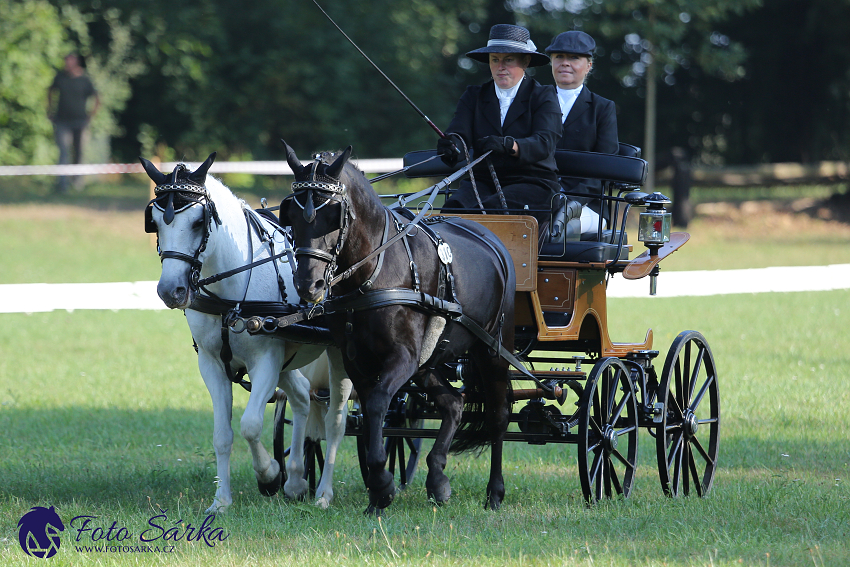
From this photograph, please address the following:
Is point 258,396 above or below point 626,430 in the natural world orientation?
above

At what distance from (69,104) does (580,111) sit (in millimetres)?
17032

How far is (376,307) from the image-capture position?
512 centimetres

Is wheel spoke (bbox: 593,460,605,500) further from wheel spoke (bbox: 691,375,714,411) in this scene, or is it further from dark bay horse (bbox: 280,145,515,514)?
wheel spoke (bbox: 691,375,714,411)

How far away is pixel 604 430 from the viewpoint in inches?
241

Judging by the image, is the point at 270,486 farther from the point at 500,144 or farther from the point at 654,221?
the point at 654,221

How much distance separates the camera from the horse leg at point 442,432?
18.5ft

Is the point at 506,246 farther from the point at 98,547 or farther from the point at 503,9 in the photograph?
the point at 503,9

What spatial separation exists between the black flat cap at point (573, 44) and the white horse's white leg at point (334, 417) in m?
2.79

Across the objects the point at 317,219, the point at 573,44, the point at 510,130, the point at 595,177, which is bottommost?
the point at 317,219

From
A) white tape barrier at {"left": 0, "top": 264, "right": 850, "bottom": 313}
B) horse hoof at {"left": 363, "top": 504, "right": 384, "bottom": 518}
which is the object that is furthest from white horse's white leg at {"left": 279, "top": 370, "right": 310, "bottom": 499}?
white tape barrier at {"left": 0, "top": 264, "right": 850, "bottom": 313}

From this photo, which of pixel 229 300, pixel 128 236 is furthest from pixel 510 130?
pixel 128 236

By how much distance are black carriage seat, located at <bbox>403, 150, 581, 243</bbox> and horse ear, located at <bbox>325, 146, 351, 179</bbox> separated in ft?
4.39

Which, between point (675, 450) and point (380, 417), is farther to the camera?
point (675, 450)

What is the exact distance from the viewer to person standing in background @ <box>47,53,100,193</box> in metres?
22.0
